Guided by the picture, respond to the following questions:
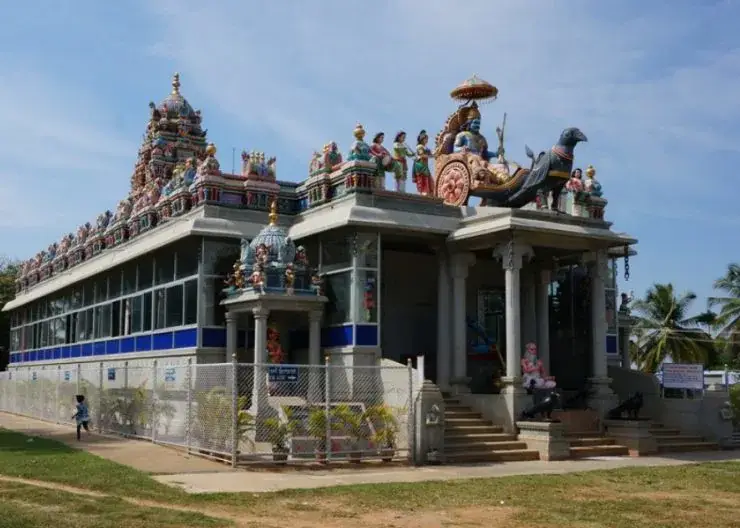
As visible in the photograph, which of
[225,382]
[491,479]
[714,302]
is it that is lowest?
[491,479]

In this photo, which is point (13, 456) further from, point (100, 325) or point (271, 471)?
point (100, 325)

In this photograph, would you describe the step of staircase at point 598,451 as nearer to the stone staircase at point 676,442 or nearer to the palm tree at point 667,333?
the stone staircase at point 676,442

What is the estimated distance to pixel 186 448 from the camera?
17.3 metres

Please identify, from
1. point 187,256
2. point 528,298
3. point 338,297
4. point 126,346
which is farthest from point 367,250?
point 126,346

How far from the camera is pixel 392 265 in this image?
2317cm

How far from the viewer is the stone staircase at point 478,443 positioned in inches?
676

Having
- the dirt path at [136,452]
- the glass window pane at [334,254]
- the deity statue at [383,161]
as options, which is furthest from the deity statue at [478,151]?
the dirt path at [136,452]

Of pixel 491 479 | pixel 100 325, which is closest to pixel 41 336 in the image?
pixel 100 325

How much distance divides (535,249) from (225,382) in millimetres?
→ 9193

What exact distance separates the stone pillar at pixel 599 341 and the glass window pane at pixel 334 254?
19.9 ft

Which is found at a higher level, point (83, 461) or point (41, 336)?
point (41, 336)

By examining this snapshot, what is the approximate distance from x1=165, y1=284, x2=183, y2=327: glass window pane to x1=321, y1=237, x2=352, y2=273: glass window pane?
13.1 feet

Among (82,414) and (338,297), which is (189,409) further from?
(82,414)

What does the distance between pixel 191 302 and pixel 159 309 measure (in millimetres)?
2306
